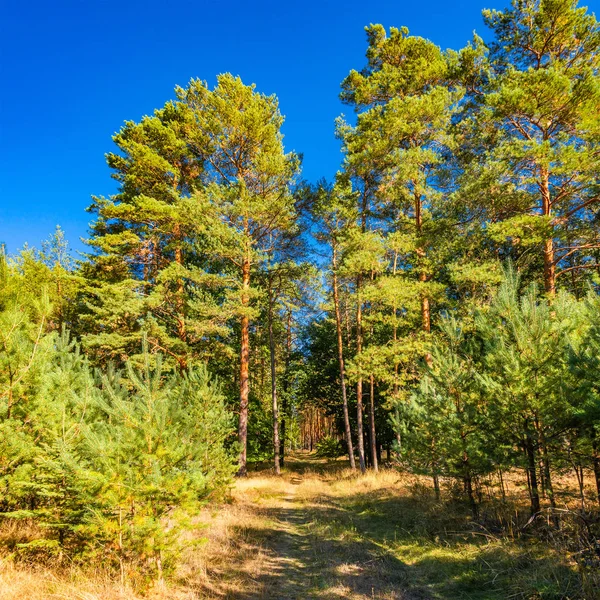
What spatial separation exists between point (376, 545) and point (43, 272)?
2249cm

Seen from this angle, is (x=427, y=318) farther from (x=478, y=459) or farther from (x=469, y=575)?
(x=469, y=575)

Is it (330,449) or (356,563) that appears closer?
(356,563)

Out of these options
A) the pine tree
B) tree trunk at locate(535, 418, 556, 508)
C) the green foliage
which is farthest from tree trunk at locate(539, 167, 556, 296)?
the green foliage

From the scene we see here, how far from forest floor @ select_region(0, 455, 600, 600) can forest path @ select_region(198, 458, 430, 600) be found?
18 millimetres

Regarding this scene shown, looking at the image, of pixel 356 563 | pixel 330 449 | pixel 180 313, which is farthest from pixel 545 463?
pixel 330 449

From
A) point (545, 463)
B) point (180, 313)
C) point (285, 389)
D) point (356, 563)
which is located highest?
point (180, 313)

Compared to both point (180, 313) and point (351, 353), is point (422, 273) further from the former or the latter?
point (180, 313)

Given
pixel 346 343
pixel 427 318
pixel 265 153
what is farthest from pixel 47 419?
pixel 346 343

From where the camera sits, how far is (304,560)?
645 cm

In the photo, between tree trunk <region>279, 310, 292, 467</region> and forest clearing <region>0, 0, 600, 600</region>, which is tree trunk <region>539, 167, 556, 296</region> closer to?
forest clearing <region>0, 0, 600, 600</region>

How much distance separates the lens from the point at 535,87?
940 cm

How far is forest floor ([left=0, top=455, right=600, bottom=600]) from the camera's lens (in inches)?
166

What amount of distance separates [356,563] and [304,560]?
1.03 metres

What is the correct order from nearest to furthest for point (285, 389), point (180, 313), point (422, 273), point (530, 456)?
1. point (530, 456)
2. point (422, 273)
3. point (180, 313)
4. point (285, 389)
